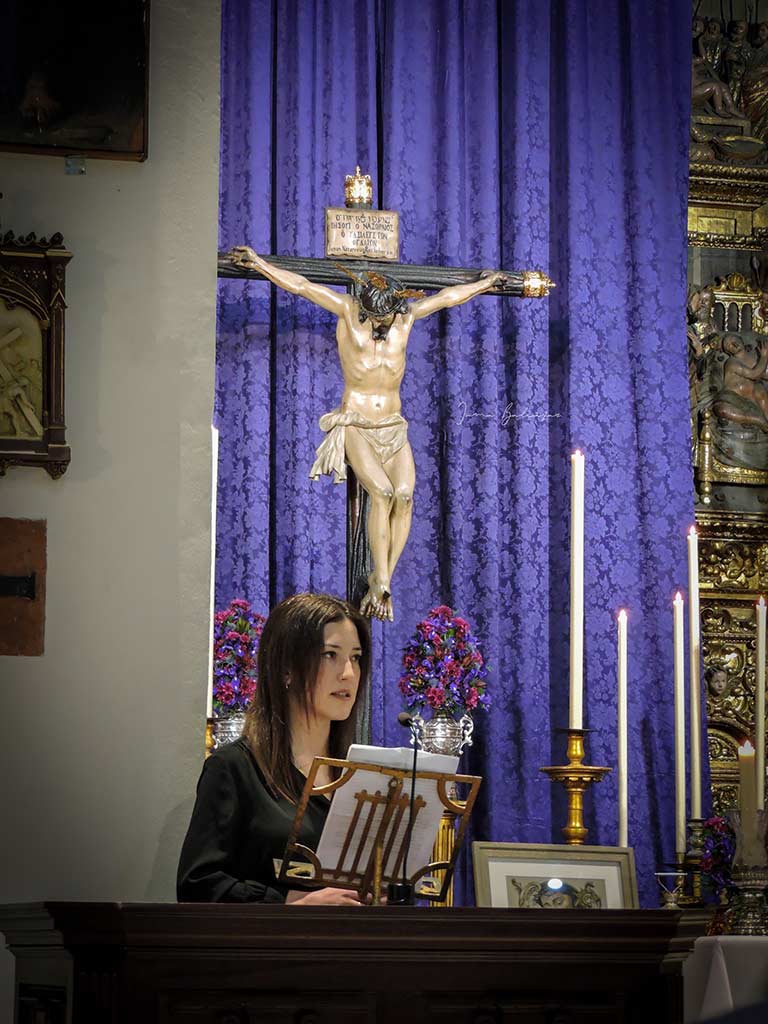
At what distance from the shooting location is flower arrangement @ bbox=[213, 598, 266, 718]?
183 inches

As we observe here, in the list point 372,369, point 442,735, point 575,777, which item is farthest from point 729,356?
point 575,777

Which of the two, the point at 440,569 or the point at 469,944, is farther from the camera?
the point at 440,569

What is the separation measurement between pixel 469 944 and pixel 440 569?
129 inches

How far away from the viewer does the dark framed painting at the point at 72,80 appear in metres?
3.54

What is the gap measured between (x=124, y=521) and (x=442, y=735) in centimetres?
148

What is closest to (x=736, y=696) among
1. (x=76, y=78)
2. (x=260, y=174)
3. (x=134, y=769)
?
(x=260, y=174)

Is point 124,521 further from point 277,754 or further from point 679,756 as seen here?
point 679,756

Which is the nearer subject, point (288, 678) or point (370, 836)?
point (370, 836)

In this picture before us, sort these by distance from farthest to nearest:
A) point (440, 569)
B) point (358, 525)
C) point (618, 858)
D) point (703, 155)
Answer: point (703, 155), point (440, 569), point (358, 525), point (618, 858)

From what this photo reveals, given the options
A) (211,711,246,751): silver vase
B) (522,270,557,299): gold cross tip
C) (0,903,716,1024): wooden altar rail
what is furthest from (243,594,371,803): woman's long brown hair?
(522,270,557,299): gold cross tip

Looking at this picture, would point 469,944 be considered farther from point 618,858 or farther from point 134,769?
point 618,858

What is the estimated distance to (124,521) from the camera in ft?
11.5

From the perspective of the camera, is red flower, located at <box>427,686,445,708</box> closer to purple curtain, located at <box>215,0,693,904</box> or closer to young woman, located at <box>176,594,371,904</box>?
purple curtain, located at <box>215,0,693,904</box>

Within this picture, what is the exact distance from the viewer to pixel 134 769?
136 inches
